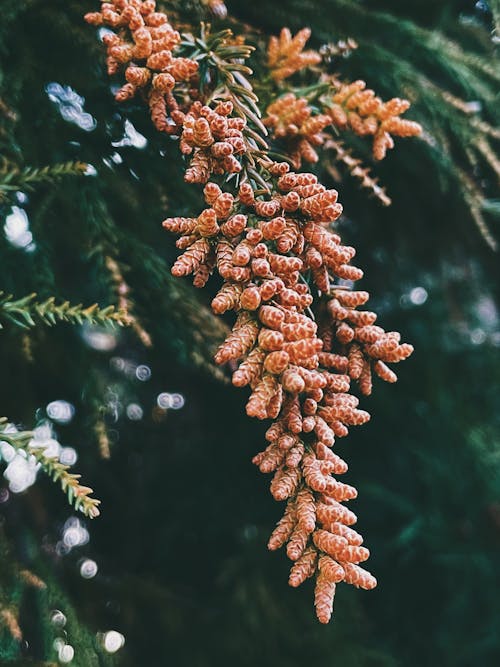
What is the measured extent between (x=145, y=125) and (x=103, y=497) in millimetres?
1587

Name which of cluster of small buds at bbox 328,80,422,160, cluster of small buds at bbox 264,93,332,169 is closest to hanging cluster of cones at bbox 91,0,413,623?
cluster of small buds at bbox 264,93,332,169

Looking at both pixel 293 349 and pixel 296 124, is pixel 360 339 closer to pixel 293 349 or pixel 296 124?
pixel 293 349

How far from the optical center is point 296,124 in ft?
3.34

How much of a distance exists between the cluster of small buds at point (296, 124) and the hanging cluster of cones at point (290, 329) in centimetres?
18

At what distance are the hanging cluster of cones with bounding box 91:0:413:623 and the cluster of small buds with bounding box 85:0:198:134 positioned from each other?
57 millimetres

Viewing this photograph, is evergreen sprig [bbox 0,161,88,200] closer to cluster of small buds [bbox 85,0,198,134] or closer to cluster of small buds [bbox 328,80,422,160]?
cluster of small buds [bbox 85,0,198,134]

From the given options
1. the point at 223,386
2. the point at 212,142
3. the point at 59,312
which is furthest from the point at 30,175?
the point at 223,386

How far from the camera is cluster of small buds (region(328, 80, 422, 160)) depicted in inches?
40.4

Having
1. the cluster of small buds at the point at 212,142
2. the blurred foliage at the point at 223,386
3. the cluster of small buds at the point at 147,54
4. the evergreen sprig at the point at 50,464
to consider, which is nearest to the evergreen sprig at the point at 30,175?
the blurred foliage at the point at 223,386

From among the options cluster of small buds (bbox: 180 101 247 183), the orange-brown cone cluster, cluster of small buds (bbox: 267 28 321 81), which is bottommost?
the orange-brown cone cluster

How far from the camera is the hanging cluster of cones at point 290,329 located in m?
0.66

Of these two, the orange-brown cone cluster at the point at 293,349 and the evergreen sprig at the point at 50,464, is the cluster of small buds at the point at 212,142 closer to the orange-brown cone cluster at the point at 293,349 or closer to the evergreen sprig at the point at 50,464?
the orange-brown cone cluster at the point at 293,349

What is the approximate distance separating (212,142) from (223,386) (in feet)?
4.97

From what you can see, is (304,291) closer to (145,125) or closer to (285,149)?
(285,149)
